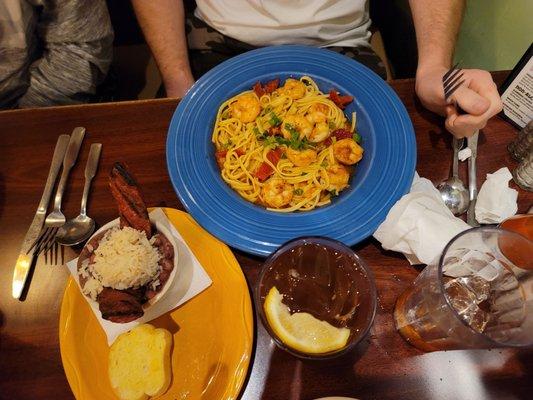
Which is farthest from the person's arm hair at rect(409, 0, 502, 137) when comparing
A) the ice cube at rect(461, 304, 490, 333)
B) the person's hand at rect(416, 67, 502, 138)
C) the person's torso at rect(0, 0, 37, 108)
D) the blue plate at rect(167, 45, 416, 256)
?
the person's torso at rect(0, 0, 37, 108)

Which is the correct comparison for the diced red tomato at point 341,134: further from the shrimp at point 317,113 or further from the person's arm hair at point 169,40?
the person's arm hair at point 169,40

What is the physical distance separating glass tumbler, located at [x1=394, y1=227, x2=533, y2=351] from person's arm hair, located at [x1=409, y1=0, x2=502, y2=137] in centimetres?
50

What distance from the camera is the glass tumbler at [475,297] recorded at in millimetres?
929

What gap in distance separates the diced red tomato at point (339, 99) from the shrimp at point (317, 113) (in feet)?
0.18

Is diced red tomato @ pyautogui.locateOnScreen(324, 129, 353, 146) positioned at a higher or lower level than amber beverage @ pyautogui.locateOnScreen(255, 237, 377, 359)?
higher

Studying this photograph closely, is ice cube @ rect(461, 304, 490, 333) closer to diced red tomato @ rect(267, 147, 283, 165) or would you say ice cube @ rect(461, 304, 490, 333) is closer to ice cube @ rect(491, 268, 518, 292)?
ice cube @ rect(491, 268, 518, 292)

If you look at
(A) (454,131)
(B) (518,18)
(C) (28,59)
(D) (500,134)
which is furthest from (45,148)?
(B) (518,18)

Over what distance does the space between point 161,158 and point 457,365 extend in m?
1.14

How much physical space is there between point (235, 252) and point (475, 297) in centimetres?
71

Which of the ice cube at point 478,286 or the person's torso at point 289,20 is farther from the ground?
the person's torso at point 289,20

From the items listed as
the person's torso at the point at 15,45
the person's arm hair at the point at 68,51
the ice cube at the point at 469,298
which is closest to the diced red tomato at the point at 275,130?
the ice cube at the point at 469,298

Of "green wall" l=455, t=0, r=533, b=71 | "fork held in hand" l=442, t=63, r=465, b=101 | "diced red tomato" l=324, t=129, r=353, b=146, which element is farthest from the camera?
"green wall" l=455, t=0, r=533, b=71

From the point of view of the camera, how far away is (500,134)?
144 centimetres

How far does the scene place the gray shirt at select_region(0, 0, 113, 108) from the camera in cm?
164
